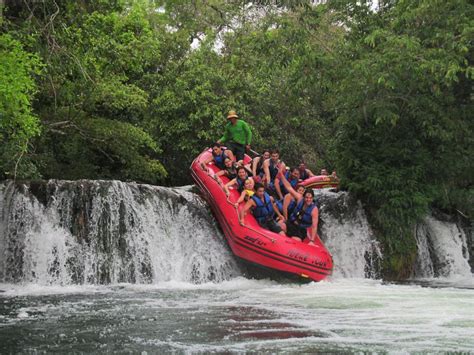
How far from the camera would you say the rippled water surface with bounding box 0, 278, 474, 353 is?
6.67 meters

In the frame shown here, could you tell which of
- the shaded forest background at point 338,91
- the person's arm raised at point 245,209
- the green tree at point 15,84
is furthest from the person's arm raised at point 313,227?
the green tree at point 15,84

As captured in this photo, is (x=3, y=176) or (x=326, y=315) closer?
(x=326, y=315)

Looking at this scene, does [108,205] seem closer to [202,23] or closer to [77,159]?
[77,159]

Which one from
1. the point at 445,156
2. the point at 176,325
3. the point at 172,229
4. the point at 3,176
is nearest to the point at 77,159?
the point at 3,176

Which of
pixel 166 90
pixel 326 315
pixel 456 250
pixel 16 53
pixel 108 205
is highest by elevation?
pixel 166 90

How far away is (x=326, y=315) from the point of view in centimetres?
835

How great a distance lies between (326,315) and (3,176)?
388 inches

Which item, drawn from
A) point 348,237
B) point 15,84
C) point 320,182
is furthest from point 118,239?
point 320,182

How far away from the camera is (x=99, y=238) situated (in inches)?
485

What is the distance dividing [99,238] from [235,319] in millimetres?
4899

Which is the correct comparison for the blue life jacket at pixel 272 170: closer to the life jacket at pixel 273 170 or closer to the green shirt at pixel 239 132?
the life jacket at pixel 273 170

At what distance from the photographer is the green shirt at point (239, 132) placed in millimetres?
14711

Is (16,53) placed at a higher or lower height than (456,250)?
higher

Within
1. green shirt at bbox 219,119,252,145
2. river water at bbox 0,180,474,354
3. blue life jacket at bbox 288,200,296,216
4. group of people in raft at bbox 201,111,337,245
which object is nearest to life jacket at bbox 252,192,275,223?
group of people in raft at bbox 201,111,337,245
